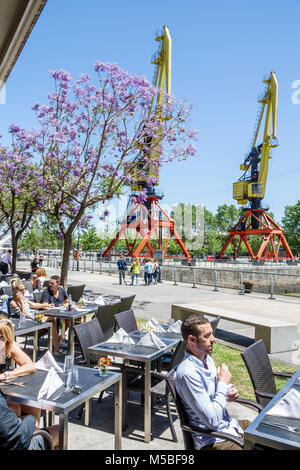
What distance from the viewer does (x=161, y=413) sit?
4547 millimetres

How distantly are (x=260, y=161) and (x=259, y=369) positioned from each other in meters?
50.8

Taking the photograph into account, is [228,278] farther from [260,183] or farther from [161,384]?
[260,183]

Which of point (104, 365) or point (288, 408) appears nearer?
point (288, 408)

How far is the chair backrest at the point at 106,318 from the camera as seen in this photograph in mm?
6066

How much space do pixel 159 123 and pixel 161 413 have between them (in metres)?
8.84

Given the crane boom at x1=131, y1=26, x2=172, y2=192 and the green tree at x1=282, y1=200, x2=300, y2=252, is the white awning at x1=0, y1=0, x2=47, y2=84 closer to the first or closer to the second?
the crane boom at x1=131, y1=26, x2=172, y2=192

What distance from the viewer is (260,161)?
168ft

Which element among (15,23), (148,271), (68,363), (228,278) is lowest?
(228,278)

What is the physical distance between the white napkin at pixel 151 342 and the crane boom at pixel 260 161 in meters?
48.9

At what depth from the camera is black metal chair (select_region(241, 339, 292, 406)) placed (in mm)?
3494

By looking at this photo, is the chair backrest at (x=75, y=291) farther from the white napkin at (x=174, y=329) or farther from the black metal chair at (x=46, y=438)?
the black metal chair at (x=46, y=438)

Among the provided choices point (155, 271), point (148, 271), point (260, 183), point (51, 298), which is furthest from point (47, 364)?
point (260, 183)

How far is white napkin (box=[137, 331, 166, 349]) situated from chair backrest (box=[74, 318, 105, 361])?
2.29ft
